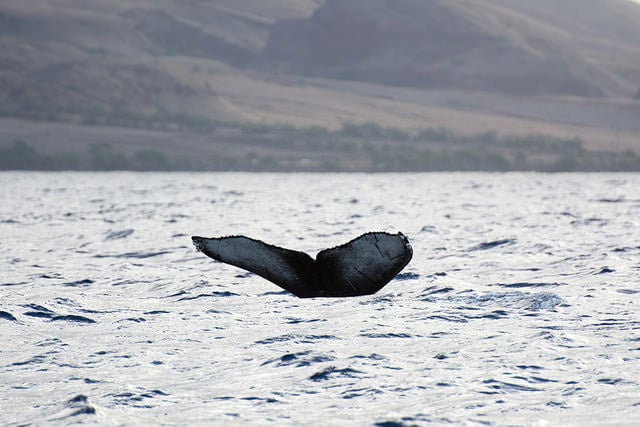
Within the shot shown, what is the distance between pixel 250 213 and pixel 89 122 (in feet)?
435

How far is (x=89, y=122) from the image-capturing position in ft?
595

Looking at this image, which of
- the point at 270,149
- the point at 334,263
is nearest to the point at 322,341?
the point at 334,263

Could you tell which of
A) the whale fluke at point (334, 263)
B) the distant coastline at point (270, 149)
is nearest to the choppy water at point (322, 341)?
the whale fluke at point (334, 263)

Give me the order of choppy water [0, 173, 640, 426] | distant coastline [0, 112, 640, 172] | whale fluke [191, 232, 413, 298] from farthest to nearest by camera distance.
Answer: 1. distant coastline [0, 112, 640, 172]
2. whale fluke [191, 232, 413, 298]
3. choppy water [0, 173, 640, 426]

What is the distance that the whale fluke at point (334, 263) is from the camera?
42.2 ft

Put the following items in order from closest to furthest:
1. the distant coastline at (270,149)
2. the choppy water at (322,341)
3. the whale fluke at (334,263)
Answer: the choppy water at (322,341) → the whale fluke at (334,263) → the distant coastline at (270,149)

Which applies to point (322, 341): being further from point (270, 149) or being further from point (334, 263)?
point (270, 149)

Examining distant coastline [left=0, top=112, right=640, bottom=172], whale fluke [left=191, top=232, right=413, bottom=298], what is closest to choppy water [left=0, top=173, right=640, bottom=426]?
whale fluke [left=191, top=232, right=413, bottom=298]

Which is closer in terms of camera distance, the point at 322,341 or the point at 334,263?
the point at 334,263

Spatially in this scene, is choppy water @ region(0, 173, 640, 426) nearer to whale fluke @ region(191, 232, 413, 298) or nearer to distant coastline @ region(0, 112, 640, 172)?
whale fluke @ region(191, 232, 413, 298)

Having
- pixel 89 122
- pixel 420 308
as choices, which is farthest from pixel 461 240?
pixel 89 122

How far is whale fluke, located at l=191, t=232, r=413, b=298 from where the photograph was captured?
1286cm

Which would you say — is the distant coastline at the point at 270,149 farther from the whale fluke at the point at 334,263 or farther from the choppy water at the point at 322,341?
the whale fluke at the point at 334,263

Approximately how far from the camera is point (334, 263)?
13.3 m
